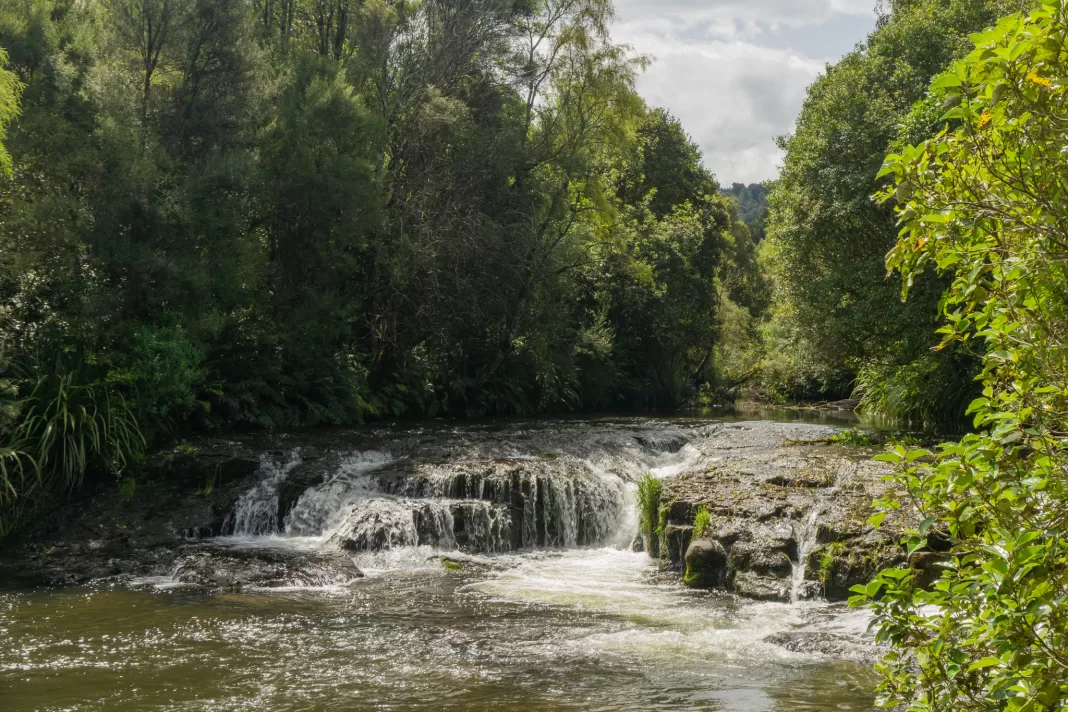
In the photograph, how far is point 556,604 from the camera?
1030cm

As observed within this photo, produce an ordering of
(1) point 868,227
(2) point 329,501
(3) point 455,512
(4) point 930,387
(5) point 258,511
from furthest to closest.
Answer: (1) point 868,227 → (4) point 930,387 → (2) point 329,501 → (5) point 258,511 → (3) point 455,512

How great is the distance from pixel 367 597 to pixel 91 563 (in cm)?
400

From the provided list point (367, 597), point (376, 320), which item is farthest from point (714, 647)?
point (376, 320)

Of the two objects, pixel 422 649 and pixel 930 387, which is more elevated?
pixel 930 387

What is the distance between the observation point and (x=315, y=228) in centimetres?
2177

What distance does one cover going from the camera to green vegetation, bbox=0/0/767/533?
15734 millimetres

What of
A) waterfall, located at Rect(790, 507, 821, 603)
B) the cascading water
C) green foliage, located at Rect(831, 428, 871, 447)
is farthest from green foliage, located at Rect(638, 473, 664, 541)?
green foliage, located at Rect(831, 428, 871, 447)

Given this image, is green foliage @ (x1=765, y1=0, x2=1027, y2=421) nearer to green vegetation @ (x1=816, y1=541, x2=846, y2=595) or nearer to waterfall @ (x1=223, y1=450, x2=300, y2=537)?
green vegetation @ (x1=816, y1=541, x2=846, y2=595)

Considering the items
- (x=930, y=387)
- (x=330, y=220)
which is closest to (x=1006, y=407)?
(x=930, y=387)

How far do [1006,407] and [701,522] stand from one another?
8837 mm

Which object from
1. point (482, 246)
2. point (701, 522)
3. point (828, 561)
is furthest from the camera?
point (482, 246)

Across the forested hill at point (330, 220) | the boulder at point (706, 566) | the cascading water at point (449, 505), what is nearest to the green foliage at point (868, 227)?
the forested hill at point (330, 220)

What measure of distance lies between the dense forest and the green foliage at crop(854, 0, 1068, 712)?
0.05 ft

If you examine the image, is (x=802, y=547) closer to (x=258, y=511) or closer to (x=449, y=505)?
(x=449, y=505)
